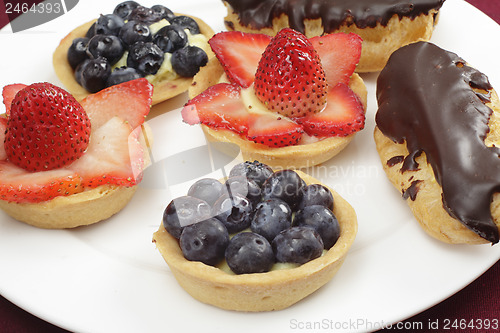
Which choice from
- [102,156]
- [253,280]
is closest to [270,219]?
[253,280]

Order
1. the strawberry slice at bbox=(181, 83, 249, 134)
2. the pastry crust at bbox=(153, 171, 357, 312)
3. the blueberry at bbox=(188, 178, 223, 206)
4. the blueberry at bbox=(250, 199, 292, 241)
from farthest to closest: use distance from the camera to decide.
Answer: the strawberry slice at bbox=(181, 83, 249, 134), the blueberry at bbox=(188, 178, 223, 206), the blueberry at bbox=(250, 199, 292, 241), the pastry crust at bbox=(153, 171, 357, 312)

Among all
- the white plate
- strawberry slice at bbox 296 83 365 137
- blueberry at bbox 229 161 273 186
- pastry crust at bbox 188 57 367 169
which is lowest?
the white plate

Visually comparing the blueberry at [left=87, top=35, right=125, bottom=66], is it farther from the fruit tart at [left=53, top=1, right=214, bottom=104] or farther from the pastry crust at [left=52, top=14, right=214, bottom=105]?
the pastry crust at [left=52, top=14, right=214, bottom=105]

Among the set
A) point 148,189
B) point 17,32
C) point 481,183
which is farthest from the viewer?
point 17,32

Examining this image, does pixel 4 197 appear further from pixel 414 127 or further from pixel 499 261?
pixel 499 261

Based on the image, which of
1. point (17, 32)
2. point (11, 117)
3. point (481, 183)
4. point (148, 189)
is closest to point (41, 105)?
point (11, 117)

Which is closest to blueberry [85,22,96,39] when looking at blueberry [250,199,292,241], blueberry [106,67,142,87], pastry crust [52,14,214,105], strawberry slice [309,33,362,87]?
pastry crust [52,14,214,105]

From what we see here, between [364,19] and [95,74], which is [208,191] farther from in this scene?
[364,19]
